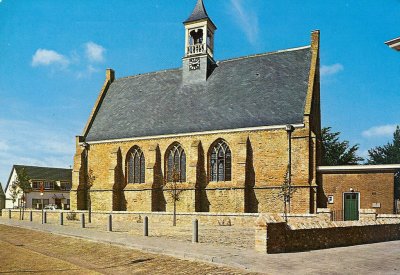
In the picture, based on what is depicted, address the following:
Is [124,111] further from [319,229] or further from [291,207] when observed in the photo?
[319,229]

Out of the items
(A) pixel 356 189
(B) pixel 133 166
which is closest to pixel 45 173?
(B) pixel 133 166

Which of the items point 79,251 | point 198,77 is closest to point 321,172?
point 198,77

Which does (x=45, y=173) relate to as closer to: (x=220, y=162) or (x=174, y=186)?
(x=174, y=186)

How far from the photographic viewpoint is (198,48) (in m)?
36.1

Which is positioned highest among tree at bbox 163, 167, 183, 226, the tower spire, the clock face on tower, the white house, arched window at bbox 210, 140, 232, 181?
the tower spire

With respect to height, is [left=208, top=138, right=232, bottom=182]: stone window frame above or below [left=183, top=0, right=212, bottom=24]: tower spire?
below

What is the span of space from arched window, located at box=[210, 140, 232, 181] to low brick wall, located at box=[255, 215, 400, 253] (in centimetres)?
1434

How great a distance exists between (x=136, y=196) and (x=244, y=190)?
10514mm

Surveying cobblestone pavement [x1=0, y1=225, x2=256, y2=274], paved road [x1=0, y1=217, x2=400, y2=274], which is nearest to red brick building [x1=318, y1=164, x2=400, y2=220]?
paved road [x1=0, y1=217, x2=400, y2=274]

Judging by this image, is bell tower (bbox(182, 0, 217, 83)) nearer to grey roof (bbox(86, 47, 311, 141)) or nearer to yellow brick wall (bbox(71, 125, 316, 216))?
grey roof (bbox(86, 47, 311, 141))

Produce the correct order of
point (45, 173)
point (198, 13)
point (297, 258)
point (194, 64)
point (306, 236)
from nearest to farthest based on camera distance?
point (297, 258) → point (306, 236) → point (194, 64) → point (198, 13) → point (45, 173)

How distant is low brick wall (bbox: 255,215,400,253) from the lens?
12948 millimetres

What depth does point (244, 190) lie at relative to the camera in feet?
91.2

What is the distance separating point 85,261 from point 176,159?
20.2 metres
